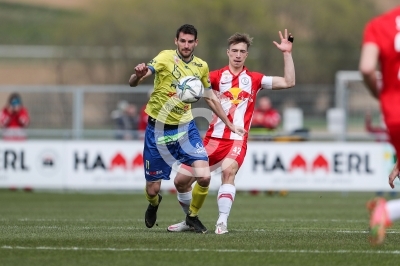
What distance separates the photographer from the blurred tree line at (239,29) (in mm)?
42375

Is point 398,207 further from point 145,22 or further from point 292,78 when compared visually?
point 145,22

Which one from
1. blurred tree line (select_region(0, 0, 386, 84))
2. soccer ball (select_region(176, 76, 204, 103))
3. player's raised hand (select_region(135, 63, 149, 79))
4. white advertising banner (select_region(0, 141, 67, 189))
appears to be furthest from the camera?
blurred tree line (select_region(0, 0, 386, 84))

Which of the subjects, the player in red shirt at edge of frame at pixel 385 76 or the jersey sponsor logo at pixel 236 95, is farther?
the jersey sponsor logo at pixel 236 95

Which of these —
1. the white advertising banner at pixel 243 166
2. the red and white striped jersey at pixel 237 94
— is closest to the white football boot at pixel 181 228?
the red and white striped jersey at pixel 237 94

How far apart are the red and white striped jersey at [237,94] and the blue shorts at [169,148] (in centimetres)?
46

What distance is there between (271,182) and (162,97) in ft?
34.3

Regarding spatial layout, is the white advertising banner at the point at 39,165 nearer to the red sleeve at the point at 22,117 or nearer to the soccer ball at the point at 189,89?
the red sleeve at the point at 22,117

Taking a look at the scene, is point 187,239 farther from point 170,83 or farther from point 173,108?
point 170,83

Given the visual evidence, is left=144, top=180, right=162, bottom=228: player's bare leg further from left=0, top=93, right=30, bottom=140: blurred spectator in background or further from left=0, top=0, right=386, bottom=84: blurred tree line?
left=0, top=0, right=386, bottom=84: blurred tree line

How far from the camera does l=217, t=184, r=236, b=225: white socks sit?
10.3 meters

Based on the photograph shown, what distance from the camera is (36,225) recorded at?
11680mm

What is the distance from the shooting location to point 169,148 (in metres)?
10.6

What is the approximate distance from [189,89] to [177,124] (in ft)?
1.61

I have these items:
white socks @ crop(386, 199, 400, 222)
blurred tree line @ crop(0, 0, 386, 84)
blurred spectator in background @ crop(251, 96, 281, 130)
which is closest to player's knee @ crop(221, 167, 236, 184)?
white socks @ crop(386, 199, 400, 222)
